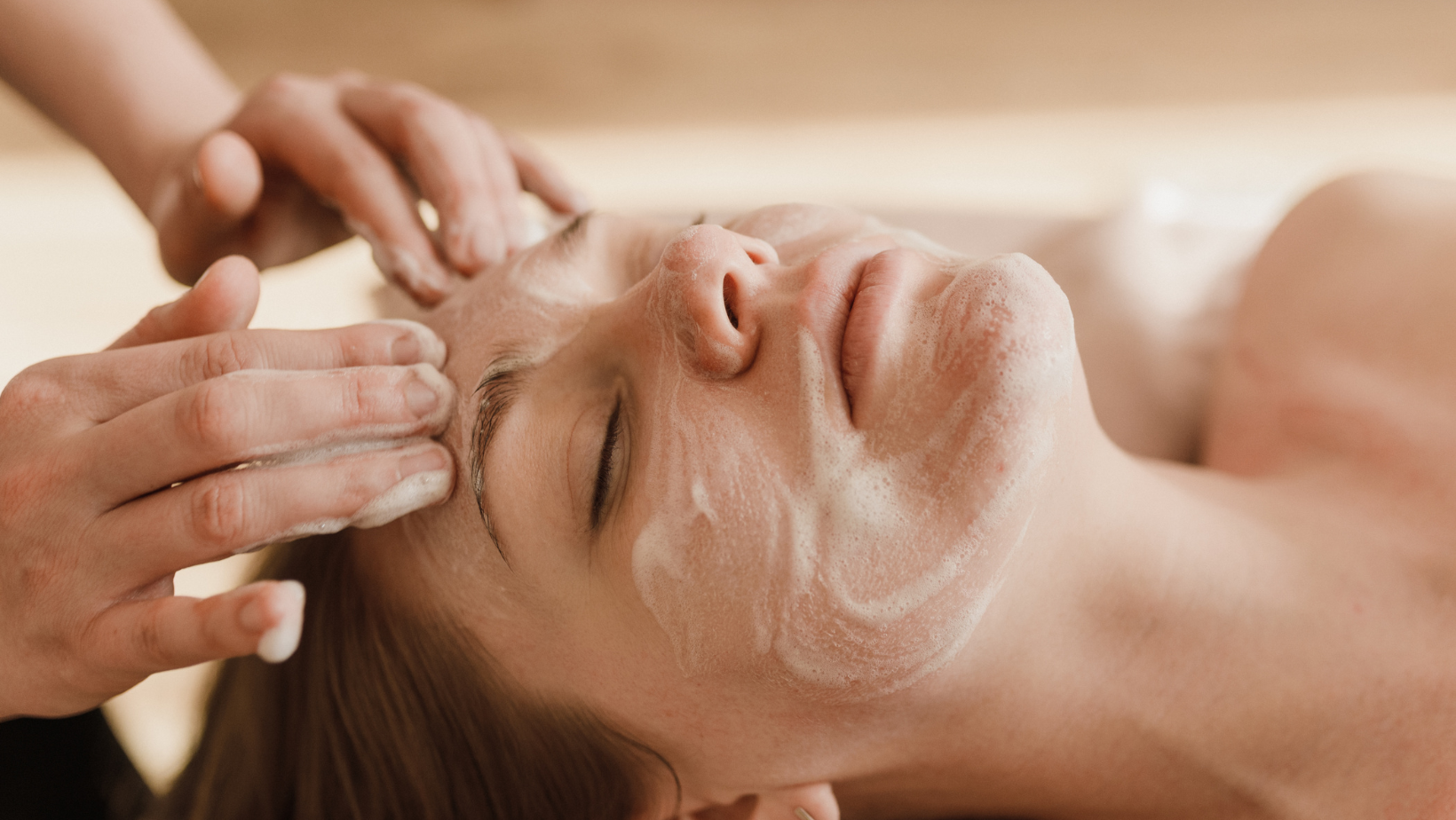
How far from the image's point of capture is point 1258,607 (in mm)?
841

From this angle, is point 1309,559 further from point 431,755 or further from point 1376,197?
point 431,755

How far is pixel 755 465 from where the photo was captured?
68cm

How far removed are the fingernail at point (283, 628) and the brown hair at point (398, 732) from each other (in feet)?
0.80

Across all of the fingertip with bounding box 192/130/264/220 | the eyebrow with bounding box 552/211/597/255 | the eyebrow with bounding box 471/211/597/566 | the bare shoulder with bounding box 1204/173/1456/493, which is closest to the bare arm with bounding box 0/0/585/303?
the fingertip with bounding box 192/130/264/220

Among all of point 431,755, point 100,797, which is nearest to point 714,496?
point 431,755

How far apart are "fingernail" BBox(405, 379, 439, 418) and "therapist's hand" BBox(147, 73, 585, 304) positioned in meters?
0.24

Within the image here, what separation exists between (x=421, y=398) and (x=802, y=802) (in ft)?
1.51

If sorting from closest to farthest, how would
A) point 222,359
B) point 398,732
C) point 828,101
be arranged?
1. point 222,359
2. point 398,732
3. point 828,101

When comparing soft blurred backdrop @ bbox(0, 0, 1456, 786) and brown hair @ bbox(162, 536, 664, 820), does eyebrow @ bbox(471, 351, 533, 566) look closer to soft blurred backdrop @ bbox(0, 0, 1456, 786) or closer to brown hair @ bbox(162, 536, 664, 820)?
→ brown hair @ bbox(162, 536, 664, 820)

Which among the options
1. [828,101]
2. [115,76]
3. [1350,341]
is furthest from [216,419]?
[828,101]

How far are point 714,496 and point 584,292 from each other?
24cm

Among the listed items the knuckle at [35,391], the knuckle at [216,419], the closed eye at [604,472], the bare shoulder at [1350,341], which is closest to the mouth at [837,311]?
the closed eye at [604,472]

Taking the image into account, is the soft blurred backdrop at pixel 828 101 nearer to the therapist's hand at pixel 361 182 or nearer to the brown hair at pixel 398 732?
the therapist's hand at pixel 361 182

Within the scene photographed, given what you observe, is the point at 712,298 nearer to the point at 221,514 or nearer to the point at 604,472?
the point at 604,472
